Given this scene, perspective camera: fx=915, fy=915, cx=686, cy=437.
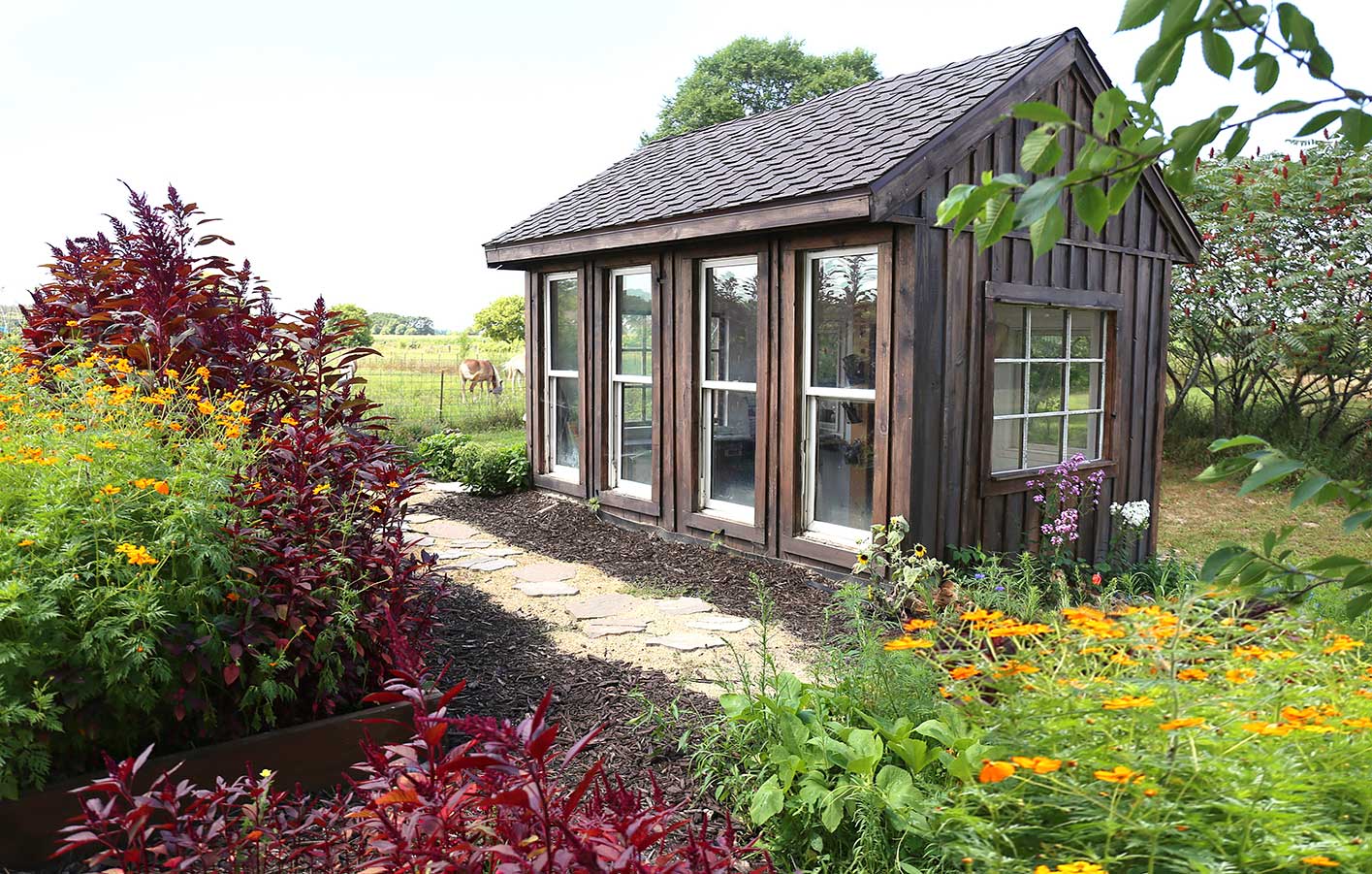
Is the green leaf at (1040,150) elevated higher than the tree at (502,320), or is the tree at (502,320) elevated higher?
the tree at (502,320)

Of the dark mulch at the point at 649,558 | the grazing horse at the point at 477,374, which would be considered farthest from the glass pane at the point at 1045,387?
the grazing horse at the point at 477,374

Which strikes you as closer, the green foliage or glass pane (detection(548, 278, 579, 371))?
the green foliage

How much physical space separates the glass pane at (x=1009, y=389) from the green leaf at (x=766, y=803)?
13.5 feet

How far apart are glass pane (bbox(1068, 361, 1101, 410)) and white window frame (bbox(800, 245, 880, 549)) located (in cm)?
192

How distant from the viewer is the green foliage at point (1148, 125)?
3.33ft

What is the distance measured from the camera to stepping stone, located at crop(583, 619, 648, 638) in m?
4.78

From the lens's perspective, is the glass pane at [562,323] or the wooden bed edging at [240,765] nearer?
the wooden bed edging at [240,765]

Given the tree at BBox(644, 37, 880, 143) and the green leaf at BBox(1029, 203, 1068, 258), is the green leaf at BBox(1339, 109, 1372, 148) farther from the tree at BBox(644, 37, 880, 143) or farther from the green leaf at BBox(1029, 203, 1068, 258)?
the tree at BBox(644, 37, 880, 143)

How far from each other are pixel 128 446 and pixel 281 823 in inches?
60.9

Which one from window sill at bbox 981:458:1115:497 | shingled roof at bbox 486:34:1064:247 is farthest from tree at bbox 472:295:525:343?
window sill at bbox 981:458:1115:497

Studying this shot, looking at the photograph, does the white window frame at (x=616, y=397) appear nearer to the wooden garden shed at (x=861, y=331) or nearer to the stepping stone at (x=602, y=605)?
the wooden garden shed at (x=861, y=331)

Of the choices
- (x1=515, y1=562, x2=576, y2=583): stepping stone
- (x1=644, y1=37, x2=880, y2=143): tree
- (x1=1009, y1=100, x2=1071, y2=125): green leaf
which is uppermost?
(x1=644, y1=37, x2=880, y2=143): tree

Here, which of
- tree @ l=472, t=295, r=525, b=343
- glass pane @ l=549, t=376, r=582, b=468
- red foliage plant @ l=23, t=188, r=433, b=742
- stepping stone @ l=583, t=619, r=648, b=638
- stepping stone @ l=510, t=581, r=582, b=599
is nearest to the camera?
red foliage plant @ l=23, t=188, r=433, b=742

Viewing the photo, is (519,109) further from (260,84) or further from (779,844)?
(779,844)
